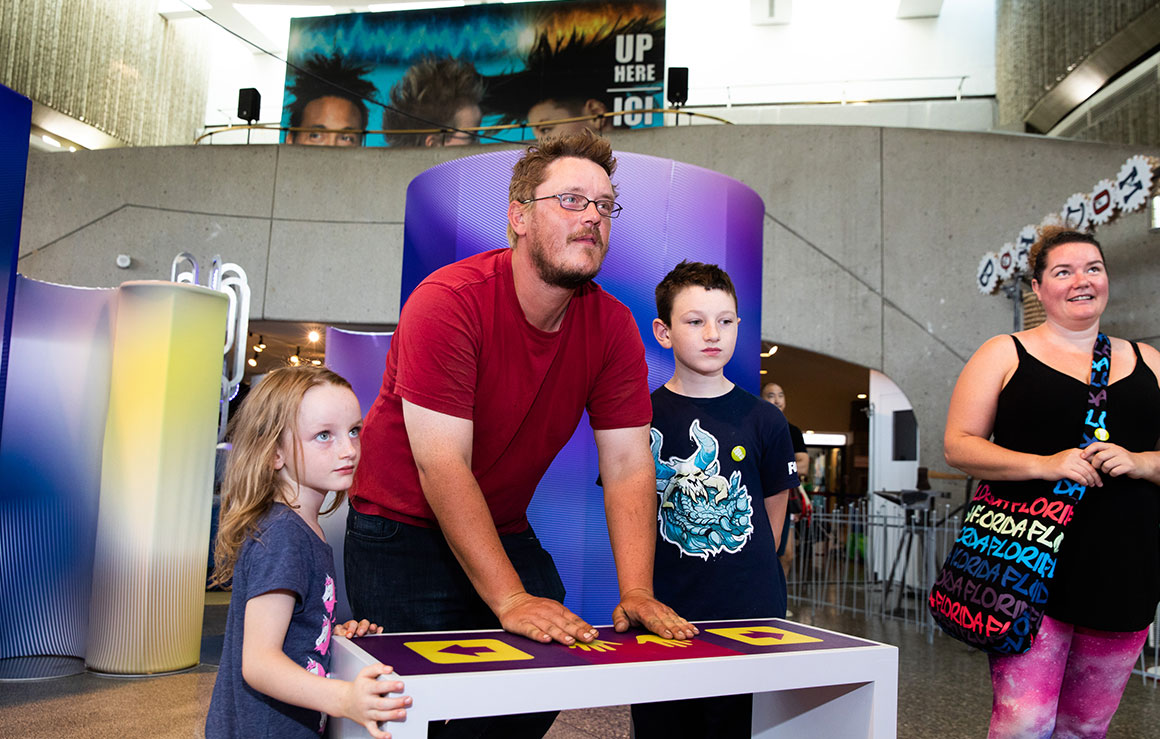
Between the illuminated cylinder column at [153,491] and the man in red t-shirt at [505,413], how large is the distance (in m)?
2.81

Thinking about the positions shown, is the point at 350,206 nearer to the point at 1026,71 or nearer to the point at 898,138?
the point at 898,138

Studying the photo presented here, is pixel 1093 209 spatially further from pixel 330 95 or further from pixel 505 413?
pixel 330 95

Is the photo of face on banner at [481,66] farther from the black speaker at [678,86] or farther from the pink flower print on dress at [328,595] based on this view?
the pink flower print on dress at [328,595]

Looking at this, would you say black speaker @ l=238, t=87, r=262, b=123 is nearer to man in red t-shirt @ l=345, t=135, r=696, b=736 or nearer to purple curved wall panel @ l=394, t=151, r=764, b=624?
purple curved wall panel @ l=394, t=151, r=764, b=624

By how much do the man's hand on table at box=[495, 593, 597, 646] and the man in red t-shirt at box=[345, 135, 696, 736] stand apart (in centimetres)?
12

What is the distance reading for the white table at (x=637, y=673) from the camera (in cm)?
115

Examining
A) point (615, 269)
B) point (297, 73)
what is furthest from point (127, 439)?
point (297, 73)

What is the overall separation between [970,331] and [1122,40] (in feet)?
15.4

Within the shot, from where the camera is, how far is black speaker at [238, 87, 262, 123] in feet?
40.5

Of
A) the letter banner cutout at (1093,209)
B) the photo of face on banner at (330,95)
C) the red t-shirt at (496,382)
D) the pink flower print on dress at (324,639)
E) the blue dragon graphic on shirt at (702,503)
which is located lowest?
the pink flower print on dress at (324,639)

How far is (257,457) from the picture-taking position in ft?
5.23

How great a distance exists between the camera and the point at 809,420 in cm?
1753

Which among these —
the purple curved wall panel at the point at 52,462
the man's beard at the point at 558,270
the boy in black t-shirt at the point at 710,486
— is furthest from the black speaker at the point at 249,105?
the man's beard at the point at 558,270

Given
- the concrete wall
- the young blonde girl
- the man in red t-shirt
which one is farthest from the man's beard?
the concrete wall
